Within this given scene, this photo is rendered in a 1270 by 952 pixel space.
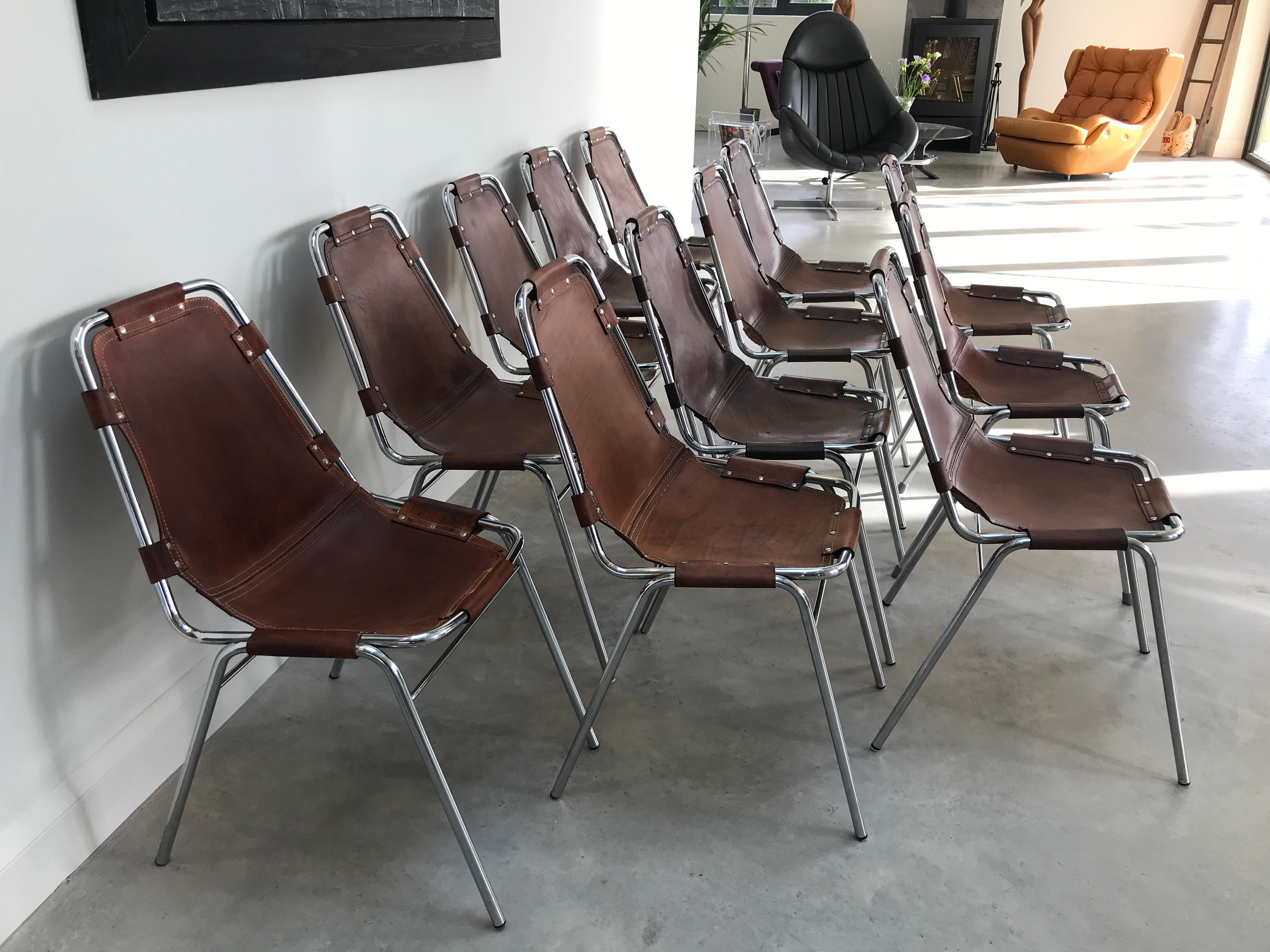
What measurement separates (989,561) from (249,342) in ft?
4.88

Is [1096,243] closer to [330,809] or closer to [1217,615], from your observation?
[1217,615]

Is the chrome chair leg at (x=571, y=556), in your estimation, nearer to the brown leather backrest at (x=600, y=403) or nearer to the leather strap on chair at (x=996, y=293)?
the brown leather backrest at (x=600, y=403)

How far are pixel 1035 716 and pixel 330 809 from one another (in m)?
1.48

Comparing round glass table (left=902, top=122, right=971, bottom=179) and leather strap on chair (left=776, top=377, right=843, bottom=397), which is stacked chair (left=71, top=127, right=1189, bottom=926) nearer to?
leather strap on chair (left=776, top=377, right=843, bottom=397)

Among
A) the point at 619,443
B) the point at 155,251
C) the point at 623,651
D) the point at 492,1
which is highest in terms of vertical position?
the point at 492,1

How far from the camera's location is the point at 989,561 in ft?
6.74

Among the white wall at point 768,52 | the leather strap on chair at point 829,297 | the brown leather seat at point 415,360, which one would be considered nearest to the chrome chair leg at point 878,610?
the brown leather seat at point 415,360

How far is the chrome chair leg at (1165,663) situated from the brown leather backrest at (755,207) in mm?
2083

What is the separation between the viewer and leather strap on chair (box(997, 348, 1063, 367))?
9.68 ft

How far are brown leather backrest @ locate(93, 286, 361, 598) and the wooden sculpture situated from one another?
9.37 metres

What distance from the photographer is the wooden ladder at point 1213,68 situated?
9633 mm

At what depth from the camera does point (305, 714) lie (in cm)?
221

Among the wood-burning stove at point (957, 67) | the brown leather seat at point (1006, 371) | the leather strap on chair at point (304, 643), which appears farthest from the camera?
the wood-burning stove at point (957, 67)

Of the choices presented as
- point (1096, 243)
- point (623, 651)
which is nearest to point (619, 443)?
point (623, 651)
